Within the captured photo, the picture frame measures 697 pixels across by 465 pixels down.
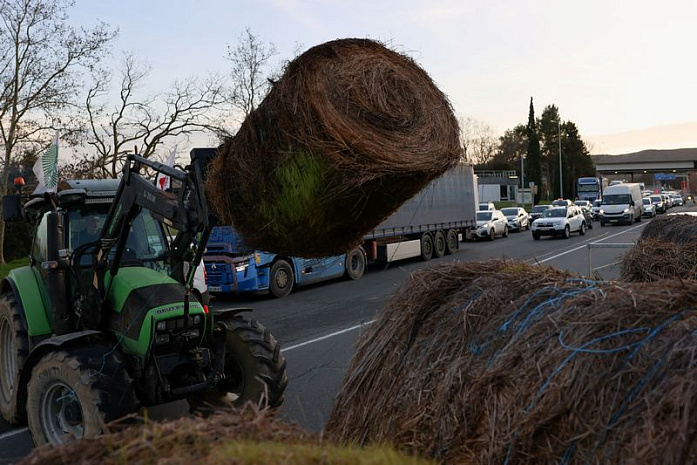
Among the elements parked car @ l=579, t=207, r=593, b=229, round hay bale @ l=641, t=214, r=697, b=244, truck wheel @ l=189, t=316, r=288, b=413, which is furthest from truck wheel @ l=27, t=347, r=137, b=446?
parked car @ l=579, t=207, r=593, b=229

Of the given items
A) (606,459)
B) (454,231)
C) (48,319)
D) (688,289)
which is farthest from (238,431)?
(454,231)

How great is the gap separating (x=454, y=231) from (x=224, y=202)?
22335 mm

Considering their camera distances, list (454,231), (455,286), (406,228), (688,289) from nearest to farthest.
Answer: (688,289) < (455,286) < (406,228) < (454,231)

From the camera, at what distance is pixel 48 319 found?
6.43 meters

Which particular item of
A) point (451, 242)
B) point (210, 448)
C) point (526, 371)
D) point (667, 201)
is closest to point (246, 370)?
Result: point (526, 371)

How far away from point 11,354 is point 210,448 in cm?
569

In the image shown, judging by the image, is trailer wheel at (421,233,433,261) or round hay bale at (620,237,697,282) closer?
round hay bale at (620,237,697,282)

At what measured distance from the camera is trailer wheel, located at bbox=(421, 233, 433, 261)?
77.6ft

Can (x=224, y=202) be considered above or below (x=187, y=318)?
above

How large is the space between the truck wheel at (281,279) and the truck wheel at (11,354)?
8.64 metres

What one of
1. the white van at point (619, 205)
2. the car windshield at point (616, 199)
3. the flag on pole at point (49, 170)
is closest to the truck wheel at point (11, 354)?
the flag on pole at point (49, 170)

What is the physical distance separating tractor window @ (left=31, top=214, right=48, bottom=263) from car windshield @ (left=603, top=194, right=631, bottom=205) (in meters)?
41.2

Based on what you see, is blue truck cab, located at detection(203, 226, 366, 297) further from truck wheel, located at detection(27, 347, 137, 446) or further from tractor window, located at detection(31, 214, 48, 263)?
truck wheel, located at detection(27, 347, 137, 446)

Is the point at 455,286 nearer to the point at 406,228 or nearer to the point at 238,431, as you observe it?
the point at 238,431
